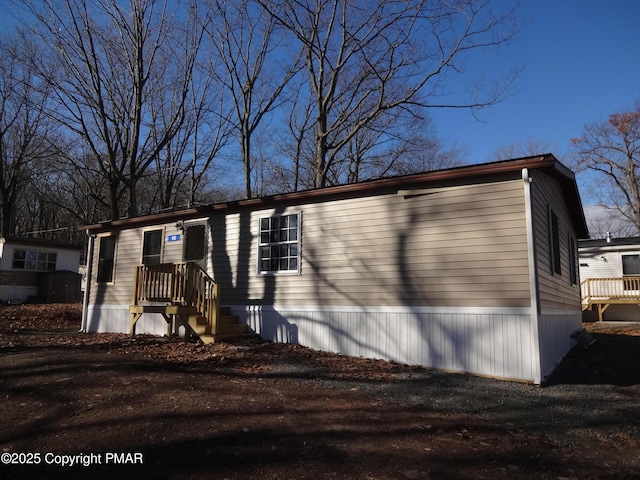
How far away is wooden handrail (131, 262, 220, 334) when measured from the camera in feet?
32.2

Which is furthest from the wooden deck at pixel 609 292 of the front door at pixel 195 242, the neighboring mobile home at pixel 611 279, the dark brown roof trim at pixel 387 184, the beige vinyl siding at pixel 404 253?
the front door at pixel 195 242

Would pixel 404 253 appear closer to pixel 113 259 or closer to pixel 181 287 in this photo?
pixel 181 287

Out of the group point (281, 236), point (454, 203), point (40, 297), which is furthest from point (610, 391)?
point (40, 297)

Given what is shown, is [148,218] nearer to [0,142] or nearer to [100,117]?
[100,117]

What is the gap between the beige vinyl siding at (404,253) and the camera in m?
7.51

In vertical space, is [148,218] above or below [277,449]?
above

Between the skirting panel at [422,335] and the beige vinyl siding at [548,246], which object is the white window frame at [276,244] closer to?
the skirting panel at [422,335]

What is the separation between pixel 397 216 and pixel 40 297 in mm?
20045

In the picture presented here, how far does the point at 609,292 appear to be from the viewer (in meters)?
18.9

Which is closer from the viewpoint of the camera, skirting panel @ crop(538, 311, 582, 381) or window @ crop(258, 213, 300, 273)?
skirting panel @ crop(538, 311, 582, 381)

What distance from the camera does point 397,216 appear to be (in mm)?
8664

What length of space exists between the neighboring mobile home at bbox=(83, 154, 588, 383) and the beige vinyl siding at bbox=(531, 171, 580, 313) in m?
0.03

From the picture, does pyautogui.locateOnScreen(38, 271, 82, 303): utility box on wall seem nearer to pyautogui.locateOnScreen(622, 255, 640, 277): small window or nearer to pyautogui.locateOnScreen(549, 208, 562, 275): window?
pyautogui.locateOnScreen(549, 208, 562, 275): window

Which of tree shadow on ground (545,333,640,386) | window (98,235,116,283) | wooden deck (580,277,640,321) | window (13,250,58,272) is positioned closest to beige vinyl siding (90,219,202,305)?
window (98,235,116,283)
